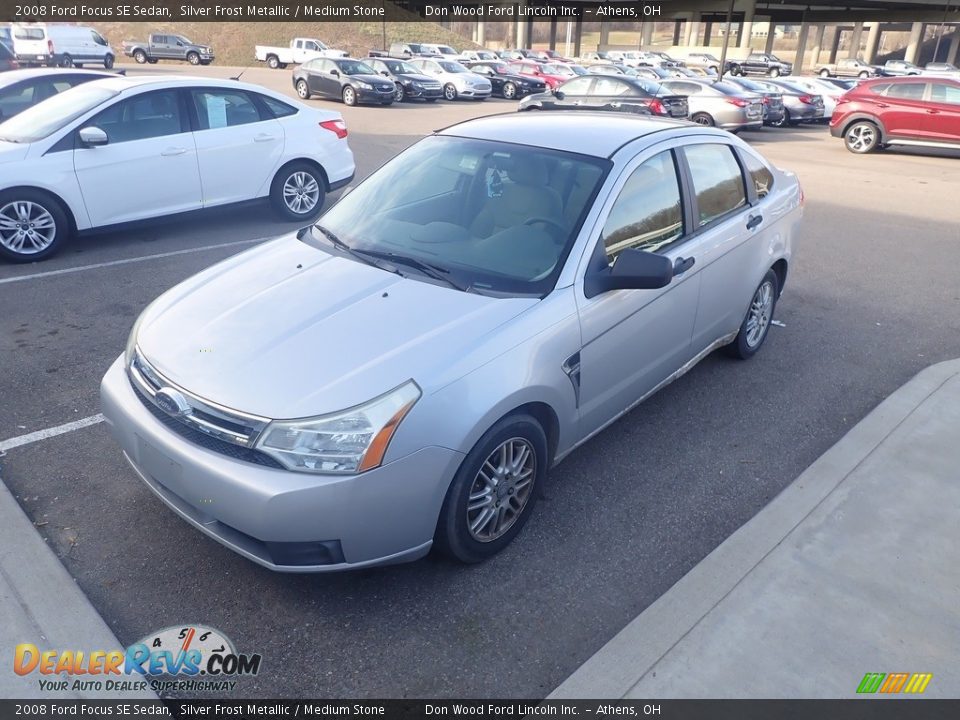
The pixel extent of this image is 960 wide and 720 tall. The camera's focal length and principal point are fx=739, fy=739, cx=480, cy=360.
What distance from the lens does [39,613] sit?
2908 mm

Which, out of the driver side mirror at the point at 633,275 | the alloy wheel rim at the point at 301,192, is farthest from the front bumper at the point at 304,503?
the alloy wheel rim at the point at 301,192

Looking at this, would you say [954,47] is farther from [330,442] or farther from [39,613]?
[39,613]

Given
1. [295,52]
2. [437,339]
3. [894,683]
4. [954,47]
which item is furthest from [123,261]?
[954,47]

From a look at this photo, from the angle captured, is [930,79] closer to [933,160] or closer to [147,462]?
[933,160]

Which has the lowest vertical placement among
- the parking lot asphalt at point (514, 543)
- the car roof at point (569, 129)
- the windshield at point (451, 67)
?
the parking lot asphalt at point (514, 543)

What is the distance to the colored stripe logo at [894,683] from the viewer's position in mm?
2666

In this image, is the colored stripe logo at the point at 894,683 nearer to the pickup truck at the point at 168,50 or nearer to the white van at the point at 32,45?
the white van at the point at 32,45

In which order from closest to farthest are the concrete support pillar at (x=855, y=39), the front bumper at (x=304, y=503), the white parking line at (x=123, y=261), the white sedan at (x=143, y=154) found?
1. the front bumper at (x=304, y=503)
2. the white parking line at (x=123, y=261)
3. the white sedan at (x=143, y=154)
4. the concrete support pillar at (x=855, y=39)

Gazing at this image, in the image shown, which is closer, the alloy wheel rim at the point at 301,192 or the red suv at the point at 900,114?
the alloy wheel rim at the point at 301,192

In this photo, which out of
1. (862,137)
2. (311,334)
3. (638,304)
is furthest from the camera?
(862,137)

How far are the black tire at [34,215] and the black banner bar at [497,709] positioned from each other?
18.1 ft

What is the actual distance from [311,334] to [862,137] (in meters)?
17.8

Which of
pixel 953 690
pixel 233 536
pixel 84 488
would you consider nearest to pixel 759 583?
pixel 953 690

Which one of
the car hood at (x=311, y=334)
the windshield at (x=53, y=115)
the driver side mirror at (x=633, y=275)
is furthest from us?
the windshield at (x=53, y=115)
